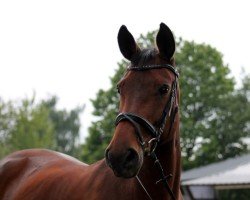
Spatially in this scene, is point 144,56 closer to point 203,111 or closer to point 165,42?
point 165,42

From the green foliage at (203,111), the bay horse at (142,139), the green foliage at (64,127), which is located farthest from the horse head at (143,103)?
the green foliage at (64,127)

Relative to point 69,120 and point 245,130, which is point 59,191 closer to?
point 245,130

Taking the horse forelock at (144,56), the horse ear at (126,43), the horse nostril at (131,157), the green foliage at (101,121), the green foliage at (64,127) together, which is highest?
the horse ear at (126,43)

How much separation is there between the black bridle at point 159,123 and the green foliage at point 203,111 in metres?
30.3

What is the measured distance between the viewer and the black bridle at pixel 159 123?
11.2 feet

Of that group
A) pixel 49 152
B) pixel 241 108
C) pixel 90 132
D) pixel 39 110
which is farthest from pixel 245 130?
pixel 49 152

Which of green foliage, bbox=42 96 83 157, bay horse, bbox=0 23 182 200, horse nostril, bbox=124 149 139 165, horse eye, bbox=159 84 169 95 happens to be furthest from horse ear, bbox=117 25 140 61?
green foliage, bbox=42 96 83 157

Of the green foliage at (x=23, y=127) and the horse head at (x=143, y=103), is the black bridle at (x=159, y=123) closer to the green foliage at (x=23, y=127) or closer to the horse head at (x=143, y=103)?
the horse head at (x=143, y=103)

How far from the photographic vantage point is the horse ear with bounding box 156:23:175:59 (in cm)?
379

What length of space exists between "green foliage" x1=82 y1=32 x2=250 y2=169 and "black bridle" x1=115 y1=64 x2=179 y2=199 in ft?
99.6

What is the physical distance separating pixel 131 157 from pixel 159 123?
417 mm

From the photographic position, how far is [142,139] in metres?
3.39

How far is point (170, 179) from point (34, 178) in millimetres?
1871

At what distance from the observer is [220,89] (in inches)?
1419
